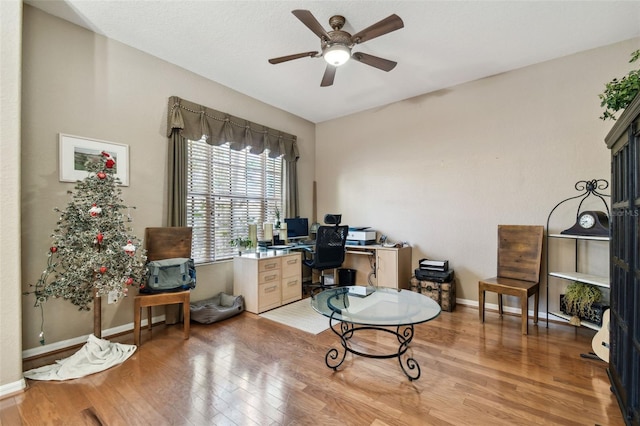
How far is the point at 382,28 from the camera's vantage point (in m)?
2.23

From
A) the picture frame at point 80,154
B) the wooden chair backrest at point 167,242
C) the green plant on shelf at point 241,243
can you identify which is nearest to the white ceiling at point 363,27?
the picture frame at point 80,154

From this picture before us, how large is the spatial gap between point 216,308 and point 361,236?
7.50 feet

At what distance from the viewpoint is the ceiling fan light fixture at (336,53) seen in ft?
7.93

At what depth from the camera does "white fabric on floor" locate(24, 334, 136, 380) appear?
2.09m

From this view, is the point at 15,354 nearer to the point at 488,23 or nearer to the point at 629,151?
the point at 629,151

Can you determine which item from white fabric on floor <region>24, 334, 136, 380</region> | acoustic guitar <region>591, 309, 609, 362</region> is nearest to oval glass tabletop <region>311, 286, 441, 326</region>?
acoustic guitar <region>591, 309, 609, 362</region>

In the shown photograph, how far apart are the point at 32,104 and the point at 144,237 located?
148cm

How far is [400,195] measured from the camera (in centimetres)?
436

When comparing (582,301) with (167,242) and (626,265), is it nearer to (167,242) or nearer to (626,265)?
(626,265)

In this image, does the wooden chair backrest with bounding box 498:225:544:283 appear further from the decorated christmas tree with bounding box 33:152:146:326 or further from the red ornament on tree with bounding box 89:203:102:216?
the red ornament on tree with bounding box 89:203:102:216

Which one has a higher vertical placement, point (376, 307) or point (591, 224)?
point (591, 224)

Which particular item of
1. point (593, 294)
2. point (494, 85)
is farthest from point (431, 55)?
point (593, 294)

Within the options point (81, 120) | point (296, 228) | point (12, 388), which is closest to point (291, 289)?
point (296, 228)

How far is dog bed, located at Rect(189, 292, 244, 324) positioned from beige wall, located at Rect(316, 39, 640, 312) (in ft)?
7.90
